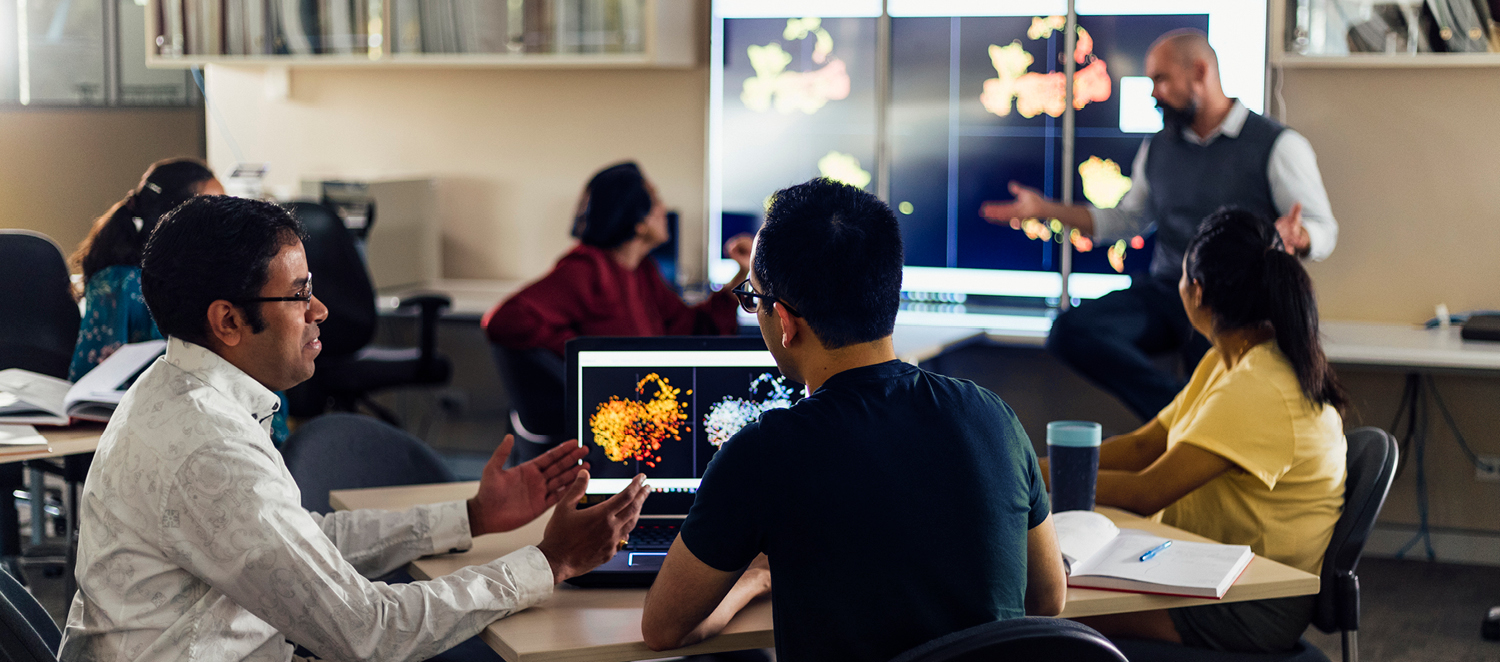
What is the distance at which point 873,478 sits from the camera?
1307 mm

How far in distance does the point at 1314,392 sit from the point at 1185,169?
1.83 metres

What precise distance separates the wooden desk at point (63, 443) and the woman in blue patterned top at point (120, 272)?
Answer: 0.19 metres

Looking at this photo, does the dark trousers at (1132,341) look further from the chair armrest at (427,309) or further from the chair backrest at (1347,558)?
the chair armrest at (427,309)

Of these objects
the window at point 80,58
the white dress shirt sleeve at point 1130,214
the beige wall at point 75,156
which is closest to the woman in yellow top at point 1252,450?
the white dress shirt sleeve at point 1130,214

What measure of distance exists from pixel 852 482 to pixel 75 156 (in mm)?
4866

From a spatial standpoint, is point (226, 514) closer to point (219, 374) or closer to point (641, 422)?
point (219, 374)

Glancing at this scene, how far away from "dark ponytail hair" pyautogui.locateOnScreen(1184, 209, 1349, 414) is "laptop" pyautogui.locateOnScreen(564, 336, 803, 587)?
2.59 feet

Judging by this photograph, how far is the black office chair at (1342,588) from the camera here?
6.14ft

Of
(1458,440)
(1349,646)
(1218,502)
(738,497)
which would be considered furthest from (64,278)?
(1458,440)

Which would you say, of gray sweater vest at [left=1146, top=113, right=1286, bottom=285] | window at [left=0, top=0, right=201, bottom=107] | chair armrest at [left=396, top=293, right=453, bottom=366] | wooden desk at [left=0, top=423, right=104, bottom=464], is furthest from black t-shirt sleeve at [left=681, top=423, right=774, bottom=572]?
window at [left=0, top=0, right=201, bottom=107]

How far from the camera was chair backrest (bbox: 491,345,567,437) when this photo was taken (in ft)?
10.2

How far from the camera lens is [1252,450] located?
1.94 m

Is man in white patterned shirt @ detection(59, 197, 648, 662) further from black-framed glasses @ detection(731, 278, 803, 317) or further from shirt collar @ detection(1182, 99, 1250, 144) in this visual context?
shirt collar @ detection(1182, 99, 1250, 144)

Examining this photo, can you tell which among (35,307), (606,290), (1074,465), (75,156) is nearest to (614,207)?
(606,290)
